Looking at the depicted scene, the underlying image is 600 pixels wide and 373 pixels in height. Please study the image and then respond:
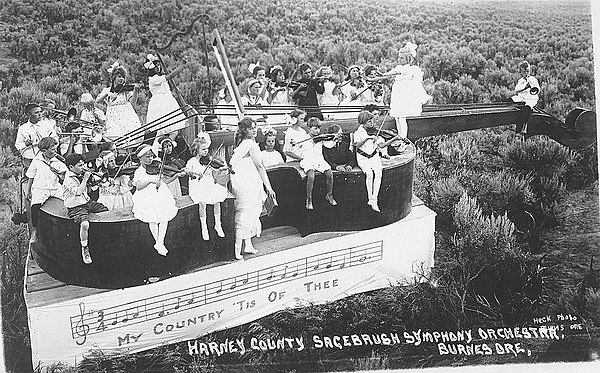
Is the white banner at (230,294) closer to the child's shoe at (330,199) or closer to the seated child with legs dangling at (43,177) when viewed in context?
the child's shoe at (330,199)

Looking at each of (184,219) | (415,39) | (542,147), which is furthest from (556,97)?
(184,219)

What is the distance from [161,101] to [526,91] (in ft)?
8.15

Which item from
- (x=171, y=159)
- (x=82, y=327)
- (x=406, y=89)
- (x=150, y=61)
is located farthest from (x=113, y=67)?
(x=406, y=89)

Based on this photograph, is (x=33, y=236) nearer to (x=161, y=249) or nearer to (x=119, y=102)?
(x=161, y=249)

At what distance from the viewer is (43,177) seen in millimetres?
4625

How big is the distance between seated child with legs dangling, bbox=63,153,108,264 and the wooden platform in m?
0.22

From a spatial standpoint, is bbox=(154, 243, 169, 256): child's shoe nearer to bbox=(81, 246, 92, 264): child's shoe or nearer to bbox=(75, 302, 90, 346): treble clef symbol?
bbox=(81, 246, 92, 264): child's shoe

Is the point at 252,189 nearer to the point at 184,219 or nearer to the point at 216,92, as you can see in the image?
the point at 184,219

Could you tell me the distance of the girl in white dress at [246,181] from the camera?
468 cm

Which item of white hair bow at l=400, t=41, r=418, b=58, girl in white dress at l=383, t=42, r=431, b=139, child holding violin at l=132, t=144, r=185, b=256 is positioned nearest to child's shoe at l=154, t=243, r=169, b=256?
child holding violin at l=132, t=144, r=185, b=256

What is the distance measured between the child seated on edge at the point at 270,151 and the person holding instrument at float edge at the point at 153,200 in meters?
0.58

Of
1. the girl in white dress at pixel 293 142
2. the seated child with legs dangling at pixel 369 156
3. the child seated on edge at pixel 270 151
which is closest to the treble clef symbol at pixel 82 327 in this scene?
the child seated on edge at pixel 270 151

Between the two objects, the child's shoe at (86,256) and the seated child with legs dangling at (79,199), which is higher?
the seated child with legs dangling at (79,199)

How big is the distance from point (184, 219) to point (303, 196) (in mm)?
781
